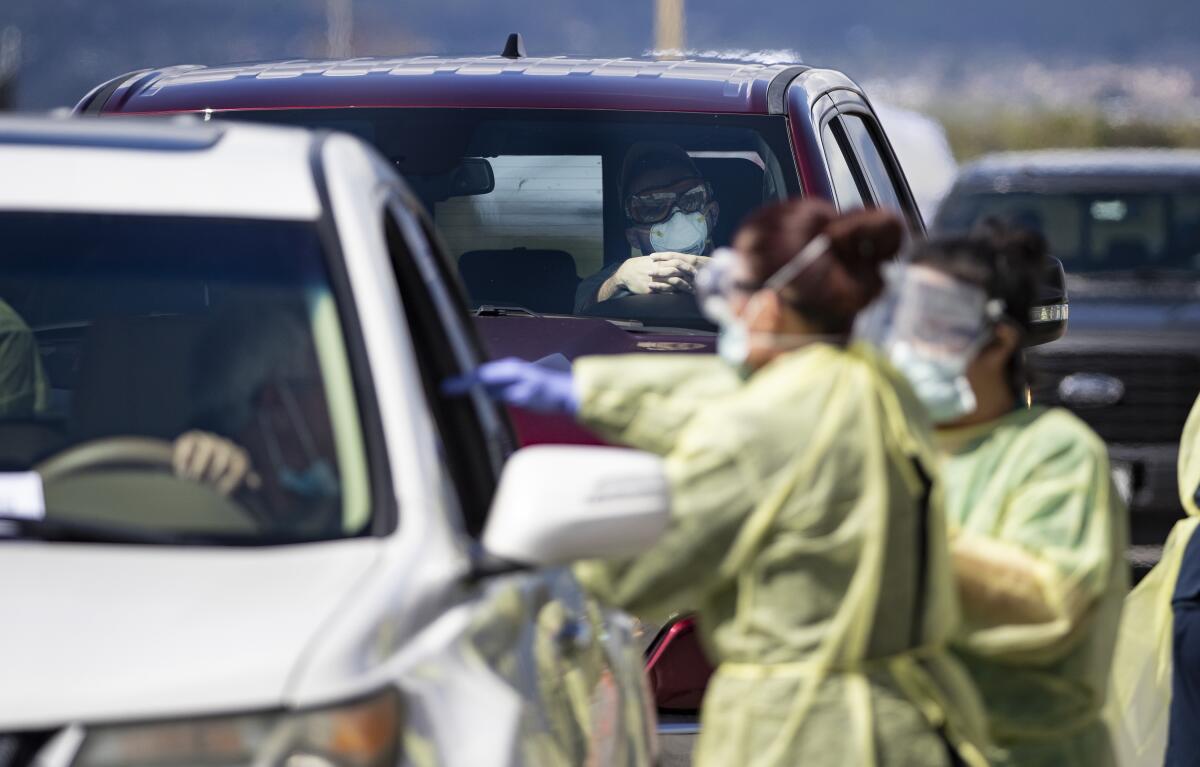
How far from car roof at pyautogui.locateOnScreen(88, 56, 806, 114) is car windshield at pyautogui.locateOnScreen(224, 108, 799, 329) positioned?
36mm

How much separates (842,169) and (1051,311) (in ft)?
2.33

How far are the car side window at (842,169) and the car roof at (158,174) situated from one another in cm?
276

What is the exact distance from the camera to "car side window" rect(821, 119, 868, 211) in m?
6.31

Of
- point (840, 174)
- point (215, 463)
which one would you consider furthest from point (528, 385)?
point (840, 174)

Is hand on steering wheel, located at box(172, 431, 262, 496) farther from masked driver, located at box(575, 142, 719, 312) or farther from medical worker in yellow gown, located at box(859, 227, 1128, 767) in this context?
masked driver, located at box(575, 142, 719, 312)

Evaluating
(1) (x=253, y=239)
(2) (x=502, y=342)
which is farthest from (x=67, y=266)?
(2) (x=502, y=342)

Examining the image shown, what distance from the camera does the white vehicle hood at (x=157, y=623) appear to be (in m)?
2.61

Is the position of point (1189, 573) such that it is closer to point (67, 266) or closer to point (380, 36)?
point (67, 266)

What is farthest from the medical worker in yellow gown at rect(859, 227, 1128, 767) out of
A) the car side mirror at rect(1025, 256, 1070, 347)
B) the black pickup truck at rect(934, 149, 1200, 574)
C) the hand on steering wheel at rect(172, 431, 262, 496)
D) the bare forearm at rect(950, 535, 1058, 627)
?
the black pickup truck at rect(934, 149, 1200, 574)

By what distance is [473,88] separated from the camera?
642cm

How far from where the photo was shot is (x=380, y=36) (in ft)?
351

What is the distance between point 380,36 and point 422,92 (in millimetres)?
102178

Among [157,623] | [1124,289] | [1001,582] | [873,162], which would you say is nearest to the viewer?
[157,623]

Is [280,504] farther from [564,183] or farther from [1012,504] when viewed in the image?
[564,183]
